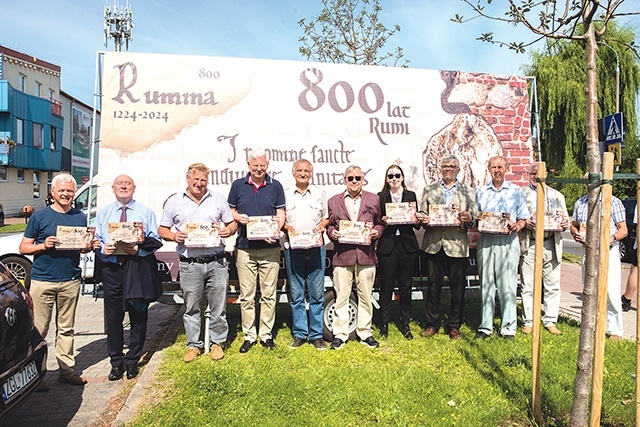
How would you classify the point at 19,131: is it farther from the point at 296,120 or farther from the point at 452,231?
the point at 452,231

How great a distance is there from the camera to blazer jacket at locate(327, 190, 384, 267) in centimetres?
540

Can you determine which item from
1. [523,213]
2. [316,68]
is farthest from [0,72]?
[523,213]

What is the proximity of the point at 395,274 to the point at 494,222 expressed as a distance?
4.33ft

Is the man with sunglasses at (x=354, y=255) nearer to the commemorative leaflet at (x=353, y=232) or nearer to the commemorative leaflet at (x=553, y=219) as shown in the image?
the commemorative leaflet at (x=353, y=232)

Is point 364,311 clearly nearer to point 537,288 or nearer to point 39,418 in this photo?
point 537,288

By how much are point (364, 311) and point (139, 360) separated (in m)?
2.67

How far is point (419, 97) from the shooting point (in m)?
6.73

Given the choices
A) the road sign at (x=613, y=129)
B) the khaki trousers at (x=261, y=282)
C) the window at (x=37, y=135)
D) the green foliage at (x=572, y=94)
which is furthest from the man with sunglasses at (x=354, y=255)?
the window at (x=37, y=135)

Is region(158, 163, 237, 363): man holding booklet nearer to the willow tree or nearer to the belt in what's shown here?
the belt

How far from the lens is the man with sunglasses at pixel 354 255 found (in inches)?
213

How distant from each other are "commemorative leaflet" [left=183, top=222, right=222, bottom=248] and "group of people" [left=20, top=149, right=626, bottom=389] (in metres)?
0.02

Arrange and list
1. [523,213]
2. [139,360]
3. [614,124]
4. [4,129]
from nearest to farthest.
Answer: [139,360], [523,213], [614,124], [4,129]

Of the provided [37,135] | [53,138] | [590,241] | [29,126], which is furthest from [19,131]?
[590,241]

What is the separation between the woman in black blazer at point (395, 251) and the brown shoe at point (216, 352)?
2.01m
